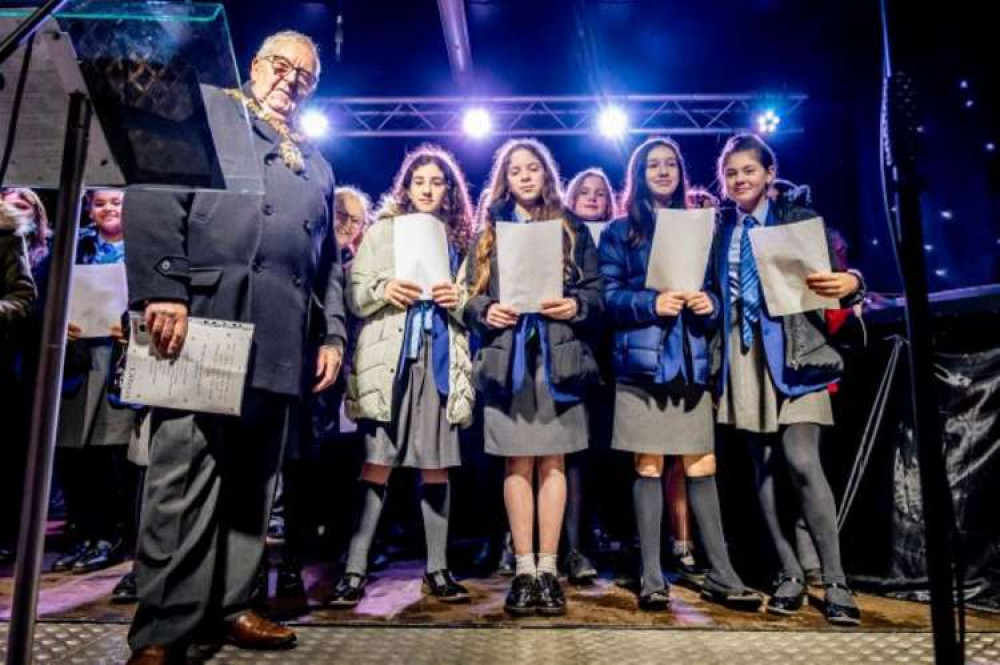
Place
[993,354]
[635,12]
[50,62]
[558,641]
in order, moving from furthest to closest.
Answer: [635,12], [993,354], [558,641], [50,62]

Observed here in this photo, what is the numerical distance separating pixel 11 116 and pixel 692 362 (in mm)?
2357

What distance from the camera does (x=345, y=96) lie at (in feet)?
29.7

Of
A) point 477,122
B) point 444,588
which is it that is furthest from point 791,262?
point 477,122

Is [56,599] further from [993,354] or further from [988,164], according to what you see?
[988,164]

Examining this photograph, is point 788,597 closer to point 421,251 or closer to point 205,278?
point 421,251

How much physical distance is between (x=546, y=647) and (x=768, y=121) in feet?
26.9

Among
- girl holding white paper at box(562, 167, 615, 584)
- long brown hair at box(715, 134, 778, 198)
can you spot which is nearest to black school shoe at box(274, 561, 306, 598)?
girl holding white paper at box(562, 167, 615, 584)

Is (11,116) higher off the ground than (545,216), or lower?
lower

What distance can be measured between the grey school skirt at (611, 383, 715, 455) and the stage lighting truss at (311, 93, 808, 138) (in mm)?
6581

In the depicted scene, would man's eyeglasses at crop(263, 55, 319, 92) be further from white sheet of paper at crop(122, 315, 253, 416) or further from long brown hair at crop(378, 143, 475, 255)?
white sheet of paper at crop(122, 315, 253, 416)

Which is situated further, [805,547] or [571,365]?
[805,547]

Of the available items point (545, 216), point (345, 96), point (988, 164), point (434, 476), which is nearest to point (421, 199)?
point (545, 216)

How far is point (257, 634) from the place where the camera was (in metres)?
2.09

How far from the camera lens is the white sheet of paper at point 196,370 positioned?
6.13ft
